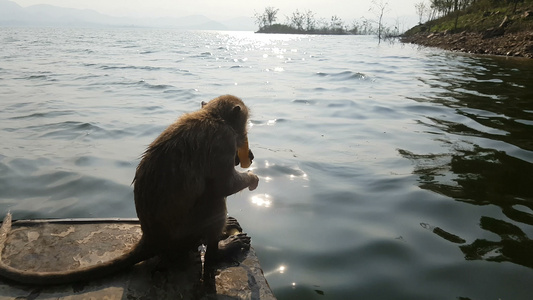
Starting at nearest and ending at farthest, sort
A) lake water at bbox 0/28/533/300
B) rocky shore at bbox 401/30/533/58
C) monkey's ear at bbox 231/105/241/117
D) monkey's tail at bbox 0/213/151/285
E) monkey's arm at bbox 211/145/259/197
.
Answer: monkey's tail at bbox 0/213/151/285 → monkey's arm at bbox 211/145/259/197 → monkey's ear at bbox 231/105/241/117 → lake water at bbox 0/28/533/300 → rocky shore at bbox 401/30/533/58

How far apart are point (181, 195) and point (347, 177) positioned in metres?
3.62

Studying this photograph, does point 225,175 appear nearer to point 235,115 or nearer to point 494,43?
point 235,115

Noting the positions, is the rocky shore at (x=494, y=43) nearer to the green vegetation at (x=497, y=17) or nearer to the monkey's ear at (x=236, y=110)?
the green vegetation at (x=497, y=17)

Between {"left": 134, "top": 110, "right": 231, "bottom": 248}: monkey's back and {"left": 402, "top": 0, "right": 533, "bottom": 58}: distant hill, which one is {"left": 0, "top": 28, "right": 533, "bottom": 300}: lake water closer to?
{"left": 134, "top": 110, "right": 231, "bottom": 248}: monkey's back

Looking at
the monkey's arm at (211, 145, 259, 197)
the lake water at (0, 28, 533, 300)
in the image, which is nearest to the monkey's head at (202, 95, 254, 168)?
the monkey's arm at (211, 145, 259, 197)

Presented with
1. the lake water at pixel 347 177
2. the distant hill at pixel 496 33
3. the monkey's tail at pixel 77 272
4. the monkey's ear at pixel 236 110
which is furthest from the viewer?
the distant hill at pixel 496 33

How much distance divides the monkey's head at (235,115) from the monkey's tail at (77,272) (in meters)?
1.22

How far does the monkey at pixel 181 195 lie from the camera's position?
2748 millimetres

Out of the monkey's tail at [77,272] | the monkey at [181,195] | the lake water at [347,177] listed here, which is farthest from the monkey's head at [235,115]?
the monkey's tail at [77,272]

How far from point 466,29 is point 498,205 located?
37.1 m

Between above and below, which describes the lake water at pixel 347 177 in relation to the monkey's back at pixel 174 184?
below

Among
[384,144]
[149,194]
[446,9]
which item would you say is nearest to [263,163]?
[384,144]

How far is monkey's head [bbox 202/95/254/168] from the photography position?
345cm

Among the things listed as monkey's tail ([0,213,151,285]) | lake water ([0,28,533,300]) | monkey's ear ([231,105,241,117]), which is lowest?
lake water ([0,28,533,300])
